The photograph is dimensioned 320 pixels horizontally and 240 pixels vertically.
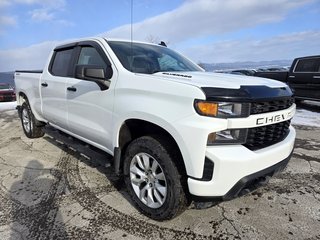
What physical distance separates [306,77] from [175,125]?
9042mm

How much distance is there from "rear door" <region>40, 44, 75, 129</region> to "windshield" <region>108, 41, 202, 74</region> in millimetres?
1049

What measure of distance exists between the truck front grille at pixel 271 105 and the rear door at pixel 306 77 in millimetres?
7664

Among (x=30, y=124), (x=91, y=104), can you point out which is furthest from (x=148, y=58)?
(x=30, y=124)

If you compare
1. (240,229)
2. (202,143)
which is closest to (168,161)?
(202,143)

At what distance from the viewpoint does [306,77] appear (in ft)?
32.4

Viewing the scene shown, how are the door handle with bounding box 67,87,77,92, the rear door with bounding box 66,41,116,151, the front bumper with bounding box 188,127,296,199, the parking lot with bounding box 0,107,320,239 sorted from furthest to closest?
the door handle with bounding box 67,87,77,92 < the rear door with bounding box 66,41,116,151 < the parking lot with bounding box 0,107,320,239 < the front bumper with bounding box 188,127,296,199

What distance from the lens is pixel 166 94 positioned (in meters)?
2.59

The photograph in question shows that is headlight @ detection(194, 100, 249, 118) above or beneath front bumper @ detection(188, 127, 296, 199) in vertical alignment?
above

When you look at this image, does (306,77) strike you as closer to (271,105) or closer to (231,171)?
(271,105)

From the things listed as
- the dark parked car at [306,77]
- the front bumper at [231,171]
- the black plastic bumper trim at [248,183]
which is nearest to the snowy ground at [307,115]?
the dark parked car at [306,77]

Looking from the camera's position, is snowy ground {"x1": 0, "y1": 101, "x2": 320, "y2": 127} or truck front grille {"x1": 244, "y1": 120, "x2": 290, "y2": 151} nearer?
truck front grille {"x1": 244, "y1": 120, "x2": 290, "y2": 151}

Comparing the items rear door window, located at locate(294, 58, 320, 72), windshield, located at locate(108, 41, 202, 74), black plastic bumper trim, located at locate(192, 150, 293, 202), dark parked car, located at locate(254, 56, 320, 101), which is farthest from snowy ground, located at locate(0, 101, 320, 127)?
black plastic bumper trim, located at locate(192, 150, 293, 202)

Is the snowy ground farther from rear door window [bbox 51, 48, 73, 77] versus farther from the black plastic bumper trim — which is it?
rear door window [bbox 51, 48, 73, 77]

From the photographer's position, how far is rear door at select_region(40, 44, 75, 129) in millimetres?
4312
